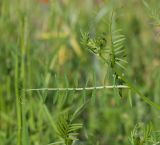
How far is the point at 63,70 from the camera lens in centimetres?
216

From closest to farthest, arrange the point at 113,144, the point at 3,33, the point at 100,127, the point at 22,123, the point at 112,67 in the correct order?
the point at 112,67 < the point at 22,123 < the point at 113,144 < the point at 100,127 < the point at 3,33

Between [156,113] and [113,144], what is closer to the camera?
[113,144]

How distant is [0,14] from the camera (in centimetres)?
217

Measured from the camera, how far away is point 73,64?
234 centimetres

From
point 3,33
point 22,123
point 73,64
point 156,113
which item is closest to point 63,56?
point 73,64

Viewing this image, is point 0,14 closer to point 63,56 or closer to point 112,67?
point 63,56

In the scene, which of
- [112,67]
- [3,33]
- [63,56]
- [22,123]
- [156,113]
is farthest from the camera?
[63,56]

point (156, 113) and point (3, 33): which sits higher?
point (3, 33)

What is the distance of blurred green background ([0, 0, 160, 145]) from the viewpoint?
4.77 ft

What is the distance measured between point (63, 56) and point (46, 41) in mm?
136

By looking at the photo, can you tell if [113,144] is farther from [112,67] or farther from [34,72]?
[112,67]

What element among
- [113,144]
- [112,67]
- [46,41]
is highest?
[46,41]

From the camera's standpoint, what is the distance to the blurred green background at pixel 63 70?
1.45 metres

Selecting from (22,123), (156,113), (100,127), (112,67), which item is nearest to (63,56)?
(100,127)
